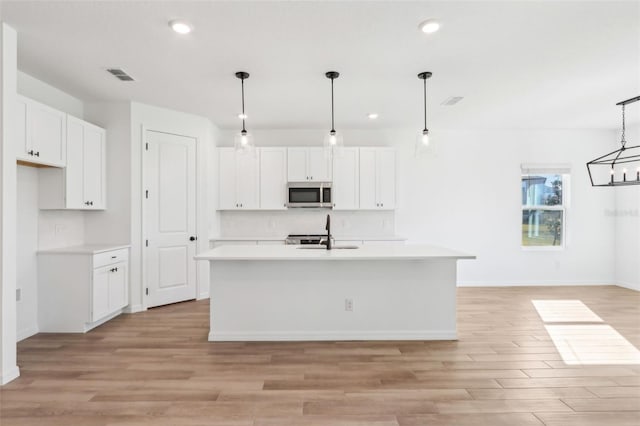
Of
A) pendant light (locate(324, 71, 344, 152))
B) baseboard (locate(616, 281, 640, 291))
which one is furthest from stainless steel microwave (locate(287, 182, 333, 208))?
baseboard (locate(616, 281, 640, 291))

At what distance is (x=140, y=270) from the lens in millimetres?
4391

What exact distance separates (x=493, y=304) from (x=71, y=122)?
5433mm

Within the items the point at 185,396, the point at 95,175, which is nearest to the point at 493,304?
the point at 185,396

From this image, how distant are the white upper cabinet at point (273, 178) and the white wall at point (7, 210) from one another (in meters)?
3.13

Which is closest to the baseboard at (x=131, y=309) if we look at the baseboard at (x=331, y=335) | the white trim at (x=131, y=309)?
the white trim at (x=131, y=309)

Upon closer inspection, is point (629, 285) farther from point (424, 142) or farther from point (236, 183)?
point (236, 183)

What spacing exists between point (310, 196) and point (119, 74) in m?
2.85

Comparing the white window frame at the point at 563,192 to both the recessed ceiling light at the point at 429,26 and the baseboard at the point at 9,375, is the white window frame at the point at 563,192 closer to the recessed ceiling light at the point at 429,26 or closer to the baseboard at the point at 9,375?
the recessed ceiling light at the point at 429,26

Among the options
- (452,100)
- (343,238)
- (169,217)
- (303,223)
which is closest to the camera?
(452,100)

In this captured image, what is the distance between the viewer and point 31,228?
3537mm

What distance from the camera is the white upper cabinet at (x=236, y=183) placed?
539 cm

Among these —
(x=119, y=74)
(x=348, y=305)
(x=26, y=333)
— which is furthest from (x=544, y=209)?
(x=26, y=333)

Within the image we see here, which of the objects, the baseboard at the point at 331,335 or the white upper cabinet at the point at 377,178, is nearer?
the baseboard at the point at 331,335

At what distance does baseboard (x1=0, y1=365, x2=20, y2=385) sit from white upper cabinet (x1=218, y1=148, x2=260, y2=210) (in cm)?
311
